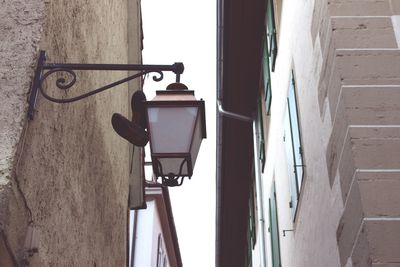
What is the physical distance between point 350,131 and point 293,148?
272 cm

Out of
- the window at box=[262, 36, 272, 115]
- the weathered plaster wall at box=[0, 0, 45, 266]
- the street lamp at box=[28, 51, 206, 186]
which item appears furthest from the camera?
the window at box=[262, 36, 272, 115]

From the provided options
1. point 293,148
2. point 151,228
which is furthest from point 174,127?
point 151,228

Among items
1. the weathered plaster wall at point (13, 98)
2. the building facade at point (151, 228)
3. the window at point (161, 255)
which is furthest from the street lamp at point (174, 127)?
the window at point (161, 255)

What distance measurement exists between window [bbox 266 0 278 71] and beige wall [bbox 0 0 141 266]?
2.77 m

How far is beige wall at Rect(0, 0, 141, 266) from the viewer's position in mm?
3047

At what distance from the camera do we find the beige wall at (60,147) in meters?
3.05

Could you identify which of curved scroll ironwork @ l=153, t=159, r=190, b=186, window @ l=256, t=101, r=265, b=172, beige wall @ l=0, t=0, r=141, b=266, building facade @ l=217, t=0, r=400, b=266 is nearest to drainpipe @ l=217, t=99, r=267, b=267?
window @ l=256, t=101, r=265, b=172

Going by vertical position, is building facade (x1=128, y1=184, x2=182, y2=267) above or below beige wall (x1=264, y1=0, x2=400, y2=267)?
below

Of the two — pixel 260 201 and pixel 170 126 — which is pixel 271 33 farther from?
pixel 170 126

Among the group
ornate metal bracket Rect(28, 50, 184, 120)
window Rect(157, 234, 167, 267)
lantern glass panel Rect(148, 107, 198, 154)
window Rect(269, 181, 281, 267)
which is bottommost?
window Rect(157, 234, 167, 267)

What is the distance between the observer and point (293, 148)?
6.90 m

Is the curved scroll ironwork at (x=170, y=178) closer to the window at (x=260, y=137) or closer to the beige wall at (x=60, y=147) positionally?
the beige wall at (x=60, y=147)

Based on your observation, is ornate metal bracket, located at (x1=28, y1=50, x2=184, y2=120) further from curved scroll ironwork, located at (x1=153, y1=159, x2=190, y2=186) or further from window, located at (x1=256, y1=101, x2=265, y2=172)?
window, located at (x1=256, y1=101, x2=265, y2=172)

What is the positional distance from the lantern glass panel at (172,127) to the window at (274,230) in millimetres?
5055
